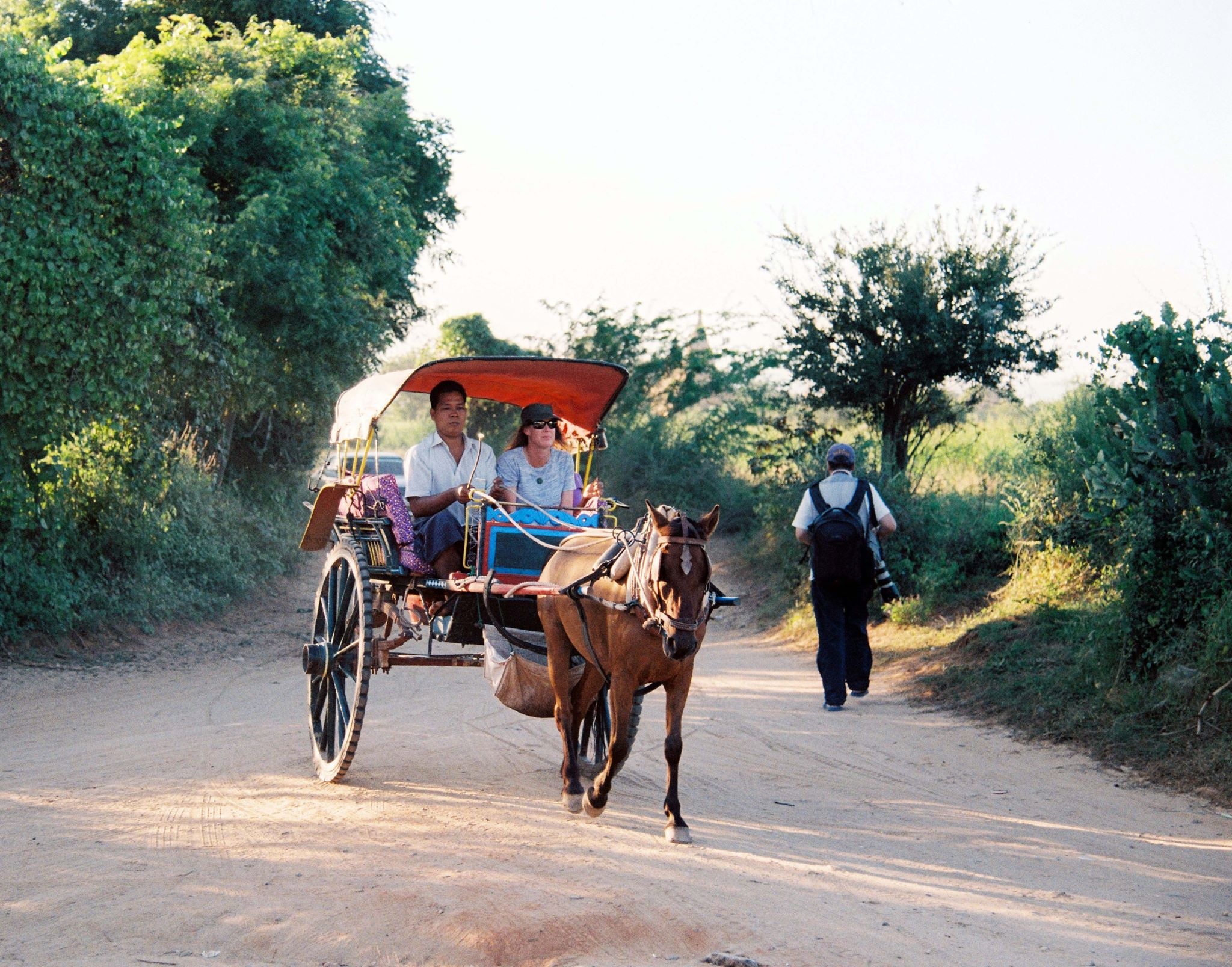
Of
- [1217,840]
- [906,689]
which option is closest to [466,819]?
[1217,840]

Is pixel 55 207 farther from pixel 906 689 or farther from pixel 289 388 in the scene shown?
pixel 906 689

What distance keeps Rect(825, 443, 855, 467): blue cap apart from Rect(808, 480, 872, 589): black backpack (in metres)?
0.24

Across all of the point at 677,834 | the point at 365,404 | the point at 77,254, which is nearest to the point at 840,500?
the point at 365,404

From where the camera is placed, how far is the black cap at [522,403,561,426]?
804cm

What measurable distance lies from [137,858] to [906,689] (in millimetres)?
7389

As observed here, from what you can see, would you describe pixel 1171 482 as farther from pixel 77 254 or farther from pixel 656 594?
pixel 77 254

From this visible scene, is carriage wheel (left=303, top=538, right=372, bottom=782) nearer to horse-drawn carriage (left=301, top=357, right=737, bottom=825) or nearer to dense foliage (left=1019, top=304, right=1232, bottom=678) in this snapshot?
horse-drawn carriage (left=301, top=357, right=737, bottom=825)

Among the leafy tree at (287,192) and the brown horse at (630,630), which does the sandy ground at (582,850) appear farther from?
the leafy tree at (287,192)

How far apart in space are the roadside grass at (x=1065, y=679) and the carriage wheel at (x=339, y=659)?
500cm

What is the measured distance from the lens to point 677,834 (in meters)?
6.10

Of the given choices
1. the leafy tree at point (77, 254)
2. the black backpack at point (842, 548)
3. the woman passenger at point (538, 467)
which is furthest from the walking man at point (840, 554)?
the leafy tree at point (77, 254)

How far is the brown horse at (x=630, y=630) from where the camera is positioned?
5727 millimetres

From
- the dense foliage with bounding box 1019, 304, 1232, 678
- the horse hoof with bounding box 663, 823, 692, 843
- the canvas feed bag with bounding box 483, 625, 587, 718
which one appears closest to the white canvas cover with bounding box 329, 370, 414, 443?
the canvas feed bag with bounding box 483, 625, 587, 718

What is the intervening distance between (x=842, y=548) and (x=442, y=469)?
145 inches
